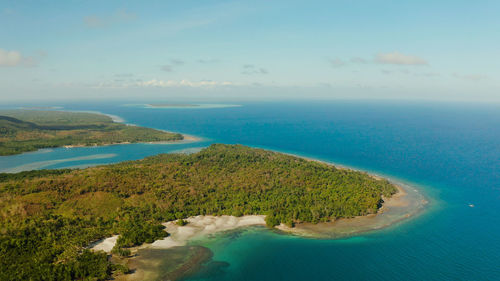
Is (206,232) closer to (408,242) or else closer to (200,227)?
(200,227)

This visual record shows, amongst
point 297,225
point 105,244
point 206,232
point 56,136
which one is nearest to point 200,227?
point 206,232

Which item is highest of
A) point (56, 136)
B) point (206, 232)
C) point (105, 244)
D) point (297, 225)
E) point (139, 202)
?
point (56, 136)

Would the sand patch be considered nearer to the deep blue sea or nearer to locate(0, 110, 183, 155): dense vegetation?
the deep blue sea

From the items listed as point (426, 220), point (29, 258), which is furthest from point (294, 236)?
point (29, 258)

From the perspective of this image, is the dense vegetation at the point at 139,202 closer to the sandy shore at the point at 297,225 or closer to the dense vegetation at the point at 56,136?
the sandy shore at the point at 297,225

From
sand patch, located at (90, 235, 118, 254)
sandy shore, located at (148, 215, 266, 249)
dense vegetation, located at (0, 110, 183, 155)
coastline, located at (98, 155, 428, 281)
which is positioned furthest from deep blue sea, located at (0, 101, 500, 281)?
dense vegetation, located at (0, 110, 183, 155)

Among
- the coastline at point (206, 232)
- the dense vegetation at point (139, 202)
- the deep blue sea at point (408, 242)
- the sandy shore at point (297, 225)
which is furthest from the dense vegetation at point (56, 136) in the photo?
the coastline at point (206, 232)

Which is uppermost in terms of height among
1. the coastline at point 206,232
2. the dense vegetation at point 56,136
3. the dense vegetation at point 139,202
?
the dense vegetation at point 56,136

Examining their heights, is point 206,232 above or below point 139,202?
below

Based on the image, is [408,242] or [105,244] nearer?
[105,244]
